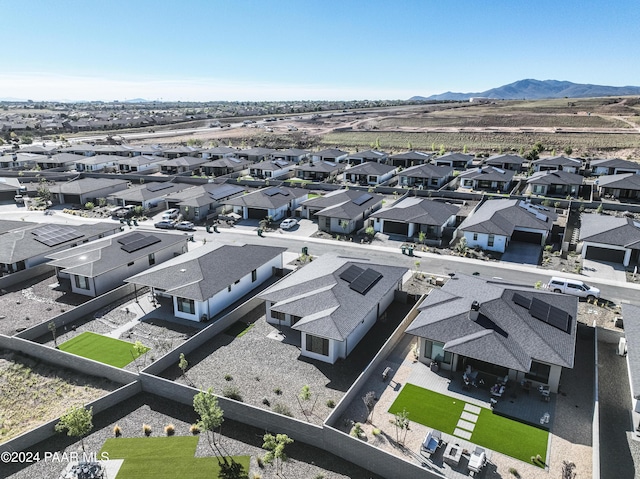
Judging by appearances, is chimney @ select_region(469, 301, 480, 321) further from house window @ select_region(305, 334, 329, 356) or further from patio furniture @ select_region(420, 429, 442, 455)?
house window @ select_region(305, 334, 329, 356)

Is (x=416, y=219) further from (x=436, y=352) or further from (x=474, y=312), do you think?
(x=436, y=352)

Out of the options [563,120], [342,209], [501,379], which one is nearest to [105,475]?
[501,379]

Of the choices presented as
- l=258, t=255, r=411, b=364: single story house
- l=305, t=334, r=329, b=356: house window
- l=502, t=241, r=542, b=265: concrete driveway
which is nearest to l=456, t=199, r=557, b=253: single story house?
l=502, t=241, r=542, b=265: concrete driveway

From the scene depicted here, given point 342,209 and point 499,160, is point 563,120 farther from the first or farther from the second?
point 342,209

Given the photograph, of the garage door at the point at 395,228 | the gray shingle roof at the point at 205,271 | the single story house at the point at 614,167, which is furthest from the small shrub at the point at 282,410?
the single story house at the point at 614,167

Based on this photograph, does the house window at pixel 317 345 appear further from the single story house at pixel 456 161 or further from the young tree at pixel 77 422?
the single story house at pixel 456 161

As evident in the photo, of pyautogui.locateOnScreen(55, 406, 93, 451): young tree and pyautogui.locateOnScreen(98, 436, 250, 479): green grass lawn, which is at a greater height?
pyautogui.locateOnScreen(55, 406, 93, 451): young tree

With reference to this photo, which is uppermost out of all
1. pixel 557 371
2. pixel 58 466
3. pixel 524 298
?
pixel 524 298
